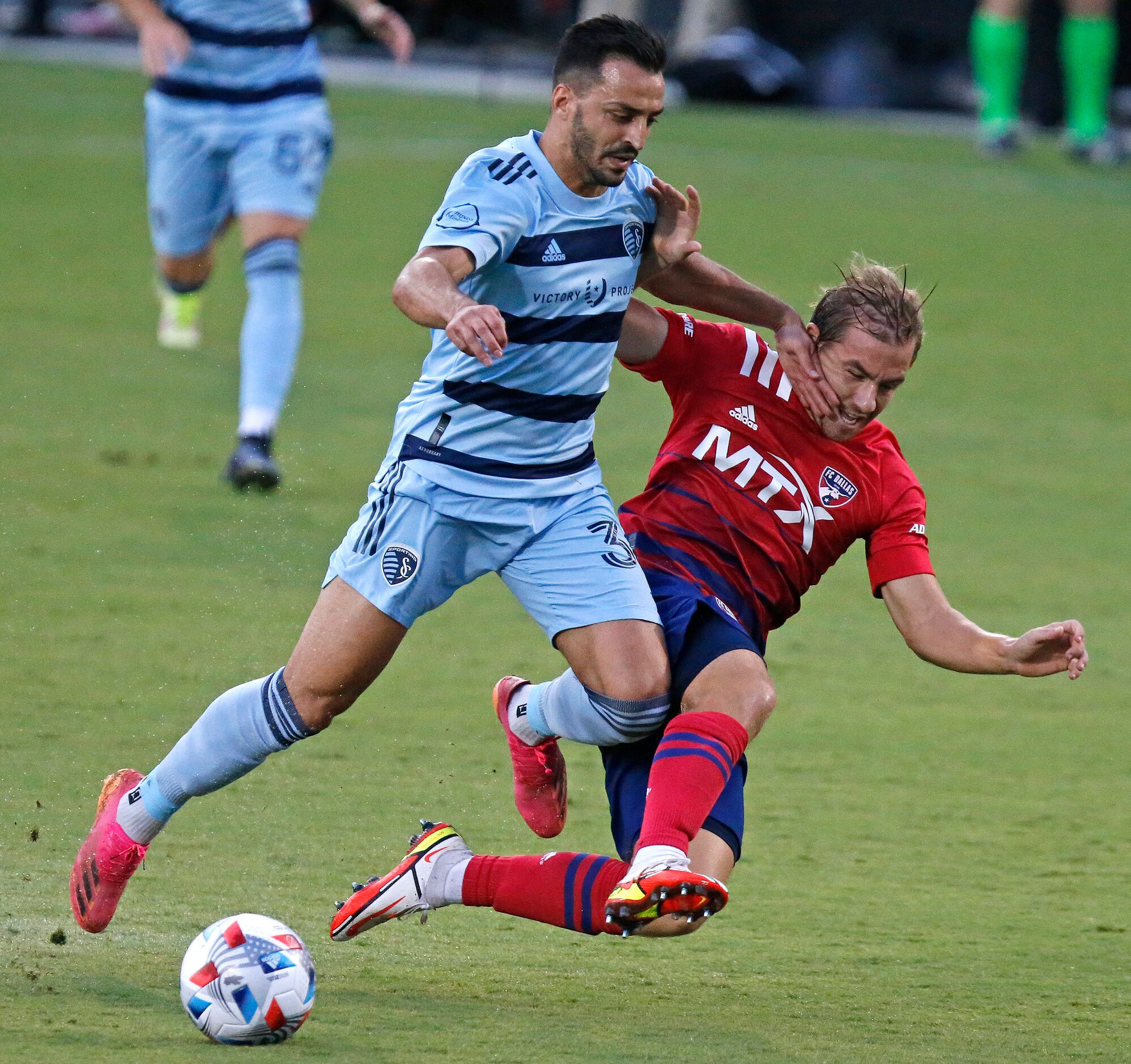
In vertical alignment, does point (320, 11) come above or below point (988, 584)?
below

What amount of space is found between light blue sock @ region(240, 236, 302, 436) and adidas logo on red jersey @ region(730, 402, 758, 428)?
3411mm

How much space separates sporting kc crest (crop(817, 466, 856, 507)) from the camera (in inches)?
169

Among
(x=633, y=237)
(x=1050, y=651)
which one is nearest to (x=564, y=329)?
(x=633, y=237)

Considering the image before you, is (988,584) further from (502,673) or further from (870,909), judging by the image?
(870,909)

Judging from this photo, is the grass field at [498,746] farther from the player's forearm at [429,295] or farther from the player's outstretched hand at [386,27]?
the player's outstretched hand at [386,27]

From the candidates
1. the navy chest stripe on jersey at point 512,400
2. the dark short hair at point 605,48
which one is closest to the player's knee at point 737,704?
the navy chest stripe on jersey at point 512,400

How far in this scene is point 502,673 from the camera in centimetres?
593

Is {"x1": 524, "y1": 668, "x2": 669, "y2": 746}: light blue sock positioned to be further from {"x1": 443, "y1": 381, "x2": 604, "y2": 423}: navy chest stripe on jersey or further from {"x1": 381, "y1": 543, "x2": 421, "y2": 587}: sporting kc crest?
{"x1": 443, "y1": 381, "x2": 604, "y2": 423}: navy chest stripe on jersey

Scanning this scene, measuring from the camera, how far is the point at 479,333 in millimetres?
3479

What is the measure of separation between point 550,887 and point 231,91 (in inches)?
183

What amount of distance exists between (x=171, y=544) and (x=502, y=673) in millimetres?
1572

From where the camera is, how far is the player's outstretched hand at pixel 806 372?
4215 millimetres

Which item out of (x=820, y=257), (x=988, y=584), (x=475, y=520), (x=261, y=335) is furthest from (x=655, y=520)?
(x=820, y=257)

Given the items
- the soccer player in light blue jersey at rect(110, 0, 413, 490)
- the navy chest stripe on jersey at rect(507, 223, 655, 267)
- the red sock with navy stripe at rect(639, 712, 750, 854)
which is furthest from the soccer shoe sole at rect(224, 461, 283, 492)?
the red sock with navy stripe at rect(639, 712, 750, 854)
